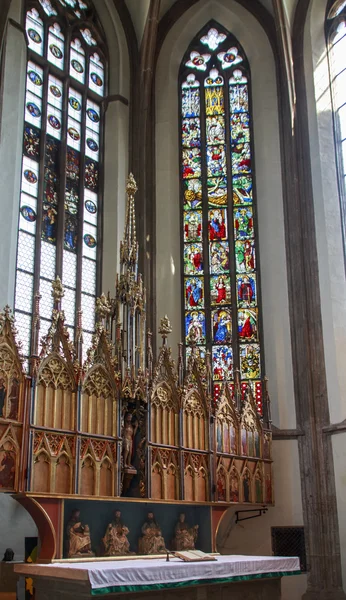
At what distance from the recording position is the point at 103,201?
17.5 meters

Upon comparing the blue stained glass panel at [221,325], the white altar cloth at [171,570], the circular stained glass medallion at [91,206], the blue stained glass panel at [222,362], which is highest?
the circular stained glass medallion at [91,206]

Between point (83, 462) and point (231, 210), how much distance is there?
8.63 m

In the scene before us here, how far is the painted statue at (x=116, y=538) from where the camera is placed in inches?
444

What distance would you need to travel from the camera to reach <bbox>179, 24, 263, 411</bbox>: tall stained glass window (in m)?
16.8

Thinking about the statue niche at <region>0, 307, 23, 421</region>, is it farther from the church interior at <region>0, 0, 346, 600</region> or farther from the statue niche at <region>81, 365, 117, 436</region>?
the statue niche at <region>81, 365, 117, 436</region>

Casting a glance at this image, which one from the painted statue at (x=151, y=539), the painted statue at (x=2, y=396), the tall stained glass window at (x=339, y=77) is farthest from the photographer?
the tall stained glass window at (x=339, y=77)

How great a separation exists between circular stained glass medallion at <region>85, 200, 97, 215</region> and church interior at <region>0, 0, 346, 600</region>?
4cm

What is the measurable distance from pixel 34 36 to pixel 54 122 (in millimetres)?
2139

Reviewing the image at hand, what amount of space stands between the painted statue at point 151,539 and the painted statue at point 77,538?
110cm

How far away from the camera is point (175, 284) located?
17281 mm

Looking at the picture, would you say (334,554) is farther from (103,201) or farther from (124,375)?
(103,201)

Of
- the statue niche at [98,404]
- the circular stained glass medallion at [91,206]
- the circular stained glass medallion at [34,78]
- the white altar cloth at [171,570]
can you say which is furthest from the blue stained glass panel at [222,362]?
the circular stained glass medallion at [34,78]

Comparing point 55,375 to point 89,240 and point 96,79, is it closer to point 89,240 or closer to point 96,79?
point 89,240

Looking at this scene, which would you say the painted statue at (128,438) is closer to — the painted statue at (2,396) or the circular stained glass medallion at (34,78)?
the painted statue at (2,396)
